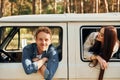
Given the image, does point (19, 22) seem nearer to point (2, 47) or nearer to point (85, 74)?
point (2, 47)

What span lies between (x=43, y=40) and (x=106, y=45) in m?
0.93

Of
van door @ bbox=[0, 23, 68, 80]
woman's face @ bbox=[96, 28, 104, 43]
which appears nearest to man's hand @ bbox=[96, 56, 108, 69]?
woman's face @ bbox=[96, 28, 104, 43]

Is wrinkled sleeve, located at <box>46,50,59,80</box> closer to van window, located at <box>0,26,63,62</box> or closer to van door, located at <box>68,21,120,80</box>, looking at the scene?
van window, located at <box>0,26,63,62</box>

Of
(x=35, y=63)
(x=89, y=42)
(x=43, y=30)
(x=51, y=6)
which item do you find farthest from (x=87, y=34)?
(x=51, y=6)

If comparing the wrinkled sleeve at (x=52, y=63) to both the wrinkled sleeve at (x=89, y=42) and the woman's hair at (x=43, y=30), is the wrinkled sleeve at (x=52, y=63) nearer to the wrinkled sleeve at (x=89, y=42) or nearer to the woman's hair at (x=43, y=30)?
the woman's hair at (x=43, y=30)

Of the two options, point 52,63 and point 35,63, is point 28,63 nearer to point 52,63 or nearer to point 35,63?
point 35,63

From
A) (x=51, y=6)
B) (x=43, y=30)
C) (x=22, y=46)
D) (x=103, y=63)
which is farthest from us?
(x=51, y=6)

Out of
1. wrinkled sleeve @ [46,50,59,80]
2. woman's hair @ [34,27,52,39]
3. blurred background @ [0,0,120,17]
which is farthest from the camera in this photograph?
blurred background @ [0,0,120,17]

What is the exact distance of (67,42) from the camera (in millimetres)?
5371

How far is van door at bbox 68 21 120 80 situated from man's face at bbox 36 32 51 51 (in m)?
0.33

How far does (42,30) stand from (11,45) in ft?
2.06

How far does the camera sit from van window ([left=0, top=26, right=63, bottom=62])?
5.41 meters

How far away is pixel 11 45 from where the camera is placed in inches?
225

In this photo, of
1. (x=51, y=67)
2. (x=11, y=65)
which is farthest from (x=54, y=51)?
(x=11, y=65)
